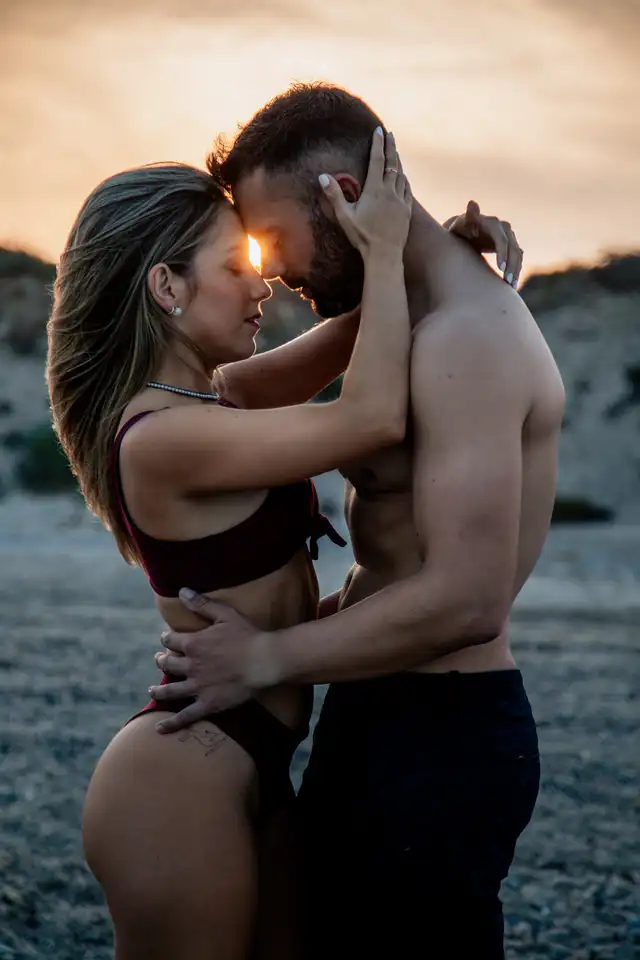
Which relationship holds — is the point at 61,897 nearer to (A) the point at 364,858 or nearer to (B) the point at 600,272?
(A) the point at 364,858

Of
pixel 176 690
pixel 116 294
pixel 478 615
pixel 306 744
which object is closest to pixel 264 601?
pixel 176 690

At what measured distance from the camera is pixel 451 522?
102 inches

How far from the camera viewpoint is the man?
262 cm

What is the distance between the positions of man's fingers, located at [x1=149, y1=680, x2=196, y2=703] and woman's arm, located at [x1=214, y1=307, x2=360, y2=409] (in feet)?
3.56

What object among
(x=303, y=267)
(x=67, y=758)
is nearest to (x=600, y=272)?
(x=67, y=758)

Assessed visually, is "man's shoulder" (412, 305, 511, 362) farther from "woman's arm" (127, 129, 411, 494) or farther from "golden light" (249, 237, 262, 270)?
"golden light" (249, 237, 262, 270)

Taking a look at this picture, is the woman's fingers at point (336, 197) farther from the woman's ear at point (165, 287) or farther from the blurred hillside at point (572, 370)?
the blurred hillside at point (572, 370)

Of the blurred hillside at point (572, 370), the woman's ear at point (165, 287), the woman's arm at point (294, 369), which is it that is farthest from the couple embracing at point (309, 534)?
the blurred hillside at point (572, 370)

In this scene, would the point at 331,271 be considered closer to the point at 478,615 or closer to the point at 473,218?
the point at 473,218

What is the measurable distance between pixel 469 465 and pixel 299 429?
36 centimetres

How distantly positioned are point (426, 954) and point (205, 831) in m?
0.57

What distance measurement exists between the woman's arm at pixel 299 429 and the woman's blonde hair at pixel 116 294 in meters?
0.20

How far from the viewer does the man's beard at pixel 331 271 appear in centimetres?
295

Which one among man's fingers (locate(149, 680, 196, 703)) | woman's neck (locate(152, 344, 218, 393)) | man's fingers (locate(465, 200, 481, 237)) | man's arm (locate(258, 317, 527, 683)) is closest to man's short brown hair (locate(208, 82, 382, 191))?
man's fingers (locate(465, 200, 481, 237))
